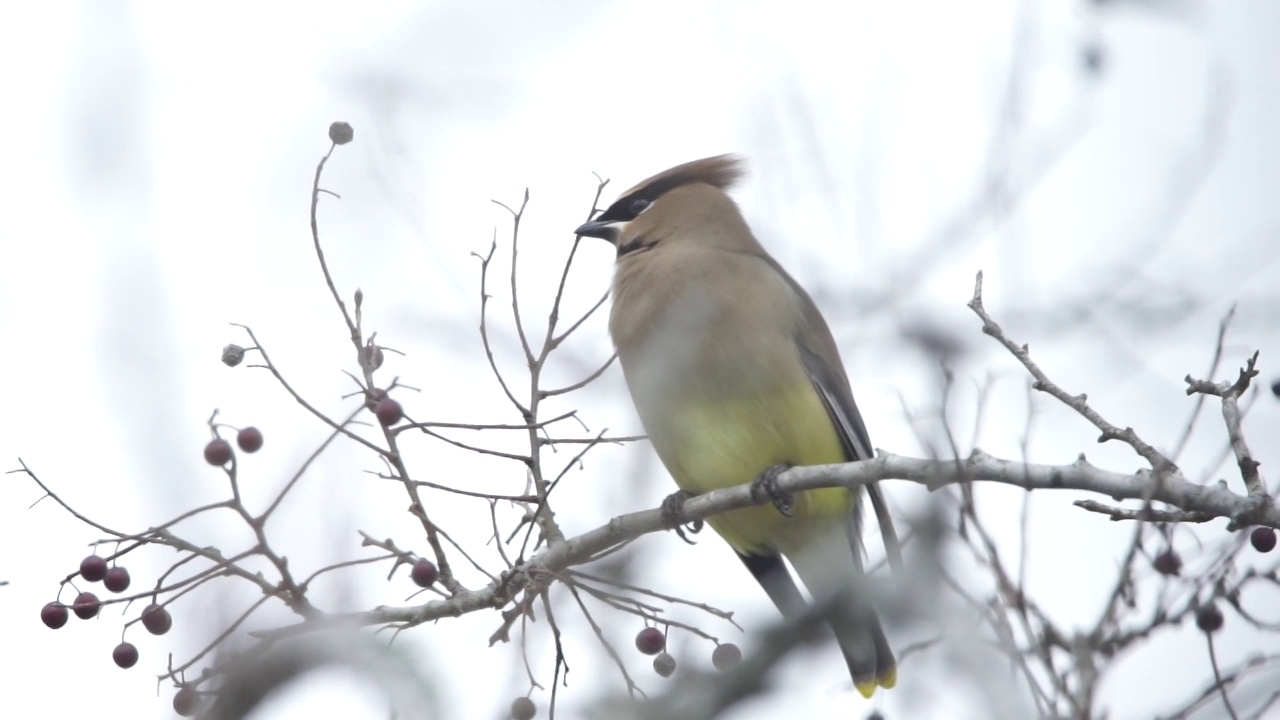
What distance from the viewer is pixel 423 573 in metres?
3.75

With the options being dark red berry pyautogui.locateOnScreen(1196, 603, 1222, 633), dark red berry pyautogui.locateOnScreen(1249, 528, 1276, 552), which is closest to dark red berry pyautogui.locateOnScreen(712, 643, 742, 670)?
dark red berry pyautogui.locateOnScreen(1196, 603, 1222, 633)

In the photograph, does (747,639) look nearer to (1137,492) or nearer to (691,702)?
(691,702)

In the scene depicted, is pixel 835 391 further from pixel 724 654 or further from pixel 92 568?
pixel 92 568

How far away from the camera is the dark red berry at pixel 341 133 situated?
3949 mm

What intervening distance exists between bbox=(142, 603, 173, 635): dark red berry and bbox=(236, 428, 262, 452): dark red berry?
43cm

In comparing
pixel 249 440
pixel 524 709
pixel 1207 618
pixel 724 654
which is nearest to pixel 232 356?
pixel 249 440

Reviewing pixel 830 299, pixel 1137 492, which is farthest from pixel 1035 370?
pixel 830 299

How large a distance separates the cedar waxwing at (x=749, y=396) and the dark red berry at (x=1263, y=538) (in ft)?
4.72

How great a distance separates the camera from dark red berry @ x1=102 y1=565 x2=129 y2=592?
362 cm

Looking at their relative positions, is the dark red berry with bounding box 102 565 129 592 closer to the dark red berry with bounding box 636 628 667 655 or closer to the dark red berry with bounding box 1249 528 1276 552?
the dark red berry with bounding box 636 628 667 655

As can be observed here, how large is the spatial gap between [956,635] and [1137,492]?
1.74 m

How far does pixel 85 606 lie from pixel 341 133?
1.37 metres

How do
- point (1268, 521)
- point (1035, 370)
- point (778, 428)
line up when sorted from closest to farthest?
point (1268, 521)
point (1035, 370)
point (778, 428)

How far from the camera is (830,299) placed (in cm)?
327
